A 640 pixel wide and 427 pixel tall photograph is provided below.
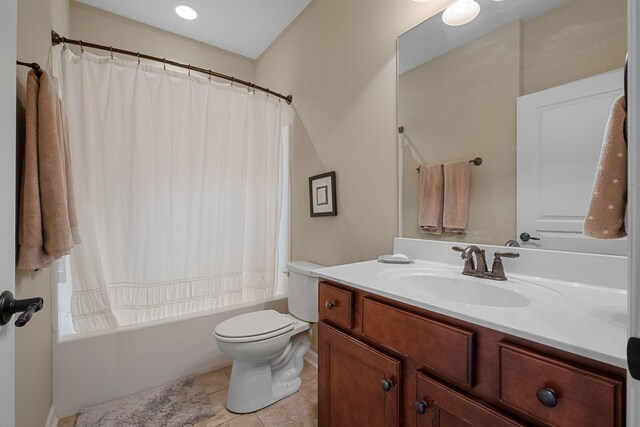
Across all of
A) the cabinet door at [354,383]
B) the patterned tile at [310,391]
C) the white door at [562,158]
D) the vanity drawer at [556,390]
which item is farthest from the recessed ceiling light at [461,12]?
the patterned tile at [310,391]

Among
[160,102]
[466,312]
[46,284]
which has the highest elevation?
[160,102]

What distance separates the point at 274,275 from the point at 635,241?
7.01ft

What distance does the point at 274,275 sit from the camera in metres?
2.27

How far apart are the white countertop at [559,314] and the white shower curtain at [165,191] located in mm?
1342

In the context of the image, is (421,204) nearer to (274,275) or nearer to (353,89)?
(353,89)

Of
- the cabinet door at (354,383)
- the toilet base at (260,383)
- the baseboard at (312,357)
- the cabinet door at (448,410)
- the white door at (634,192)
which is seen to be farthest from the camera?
the baseboard at (312,357)

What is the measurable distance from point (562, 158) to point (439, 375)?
862 millimetres

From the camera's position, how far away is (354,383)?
1008 millimetres

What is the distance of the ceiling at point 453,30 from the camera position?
1.06m

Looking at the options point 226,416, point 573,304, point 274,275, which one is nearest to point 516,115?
point 573,304

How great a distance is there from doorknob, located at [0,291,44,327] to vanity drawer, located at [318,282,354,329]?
0.85m

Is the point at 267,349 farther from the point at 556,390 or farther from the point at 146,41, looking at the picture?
the point at 146,41

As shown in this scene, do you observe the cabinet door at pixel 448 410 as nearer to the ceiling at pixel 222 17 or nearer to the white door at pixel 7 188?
the white door at pixel 7 188

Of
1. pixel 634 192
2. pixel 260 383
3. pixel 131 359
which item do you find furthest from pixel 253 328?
pixel 634 192
